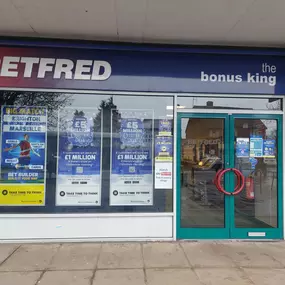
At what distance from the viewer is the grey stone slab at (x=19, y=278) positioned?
397 cm

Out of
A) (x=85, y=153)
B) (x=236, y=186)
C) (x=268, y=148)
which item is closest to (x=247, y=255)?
(x=236, y=186)

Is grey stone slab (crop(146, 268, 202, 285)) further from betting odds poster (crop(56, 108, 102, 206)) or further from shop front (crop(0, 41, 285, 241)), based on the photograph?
betting odds poster (crop(56, 108, 102, 206))

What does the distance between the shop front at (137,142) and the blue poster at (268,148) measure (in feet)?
0.06

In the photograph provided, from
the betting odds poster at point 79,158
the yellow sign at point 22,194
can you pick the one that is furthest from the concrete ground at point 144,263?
the betting odds poster at point 79,158

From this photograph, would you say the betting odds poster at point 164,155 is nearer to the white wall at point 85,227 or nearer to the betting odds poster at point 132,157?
the betting odds poster at point 132,157

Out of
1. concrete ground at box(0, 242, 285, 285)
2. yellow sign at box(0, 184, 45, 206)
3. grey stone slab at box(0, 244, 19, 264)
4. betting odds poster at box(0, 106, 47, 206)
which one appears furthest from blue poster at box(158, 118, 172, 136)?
grey stone slab at box(0, 244, 19, 264)

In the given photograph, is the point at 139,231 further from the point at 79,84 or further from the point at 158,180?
the point at 79,84

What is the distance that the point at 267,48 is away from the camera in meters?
5.67

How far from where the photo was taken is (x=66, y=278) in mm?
4094

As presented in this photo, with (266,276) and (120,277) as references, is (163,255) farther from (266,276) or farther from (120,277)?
(266,276)

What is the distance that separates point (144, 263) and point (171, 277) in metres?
0.57

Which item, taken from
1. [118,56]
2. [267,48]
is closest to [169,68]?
[118,56]

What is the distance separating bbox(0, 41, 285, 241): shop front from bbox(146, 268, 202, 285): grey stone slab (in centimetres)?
123

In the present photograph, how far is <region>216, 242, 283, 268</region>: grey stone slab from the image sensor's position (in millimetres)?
4617
